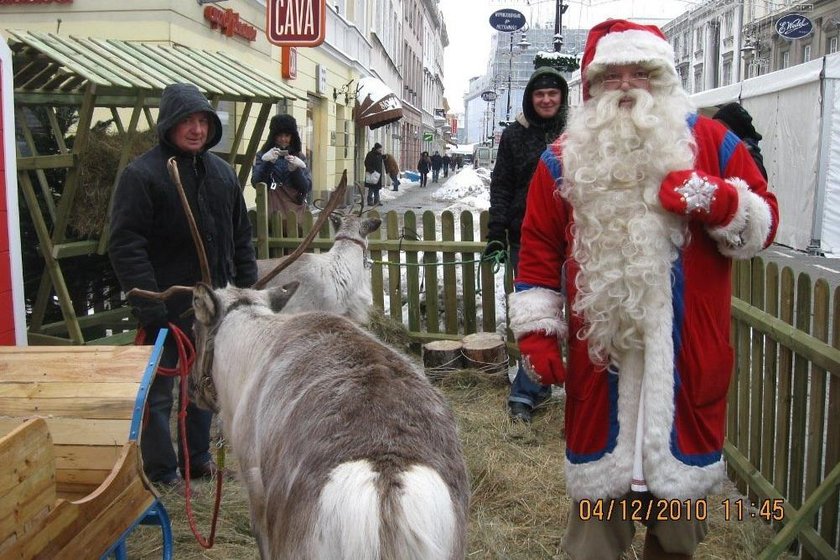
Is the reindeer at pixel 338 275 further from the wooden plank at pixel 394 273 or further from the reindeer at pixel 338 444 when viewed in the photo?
the reindeer at pixel 338 444

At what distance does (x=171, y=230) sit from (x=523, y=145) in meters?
2.28

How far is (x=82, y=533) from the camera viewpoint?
7.08ft

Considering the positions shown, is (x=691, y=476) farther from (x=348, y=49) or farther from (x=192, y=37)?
(x=348, y=49)

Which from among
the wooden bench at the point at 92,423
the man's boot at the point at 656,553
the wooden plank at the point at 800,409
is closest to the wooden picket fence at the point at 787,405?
the wooden plank at the point at 800,409

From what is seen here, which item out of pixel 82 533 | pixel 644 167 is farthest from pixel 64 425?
pixel 644 167

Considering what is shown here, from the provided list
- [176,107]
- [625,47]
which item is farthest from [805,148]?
[625,47]

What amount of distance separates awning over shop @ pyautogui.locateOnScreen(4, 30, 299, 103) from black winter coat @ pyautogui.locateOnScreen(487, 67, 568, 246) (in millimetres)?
2440

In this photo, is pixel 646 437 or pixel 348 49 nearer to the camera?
pixel 646 437

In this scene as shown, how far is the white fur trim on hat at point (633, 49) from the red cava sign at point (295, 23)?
403 inches

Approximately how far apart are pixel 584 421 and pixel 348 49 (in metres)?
21.5

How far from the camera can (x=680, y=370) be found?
2354mm

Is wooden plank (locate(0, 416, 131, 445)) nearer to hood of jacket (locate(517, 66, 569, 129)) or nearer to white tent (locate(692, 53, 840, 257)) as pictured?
hood of jacket (locate(517, 66, 569, 129))
